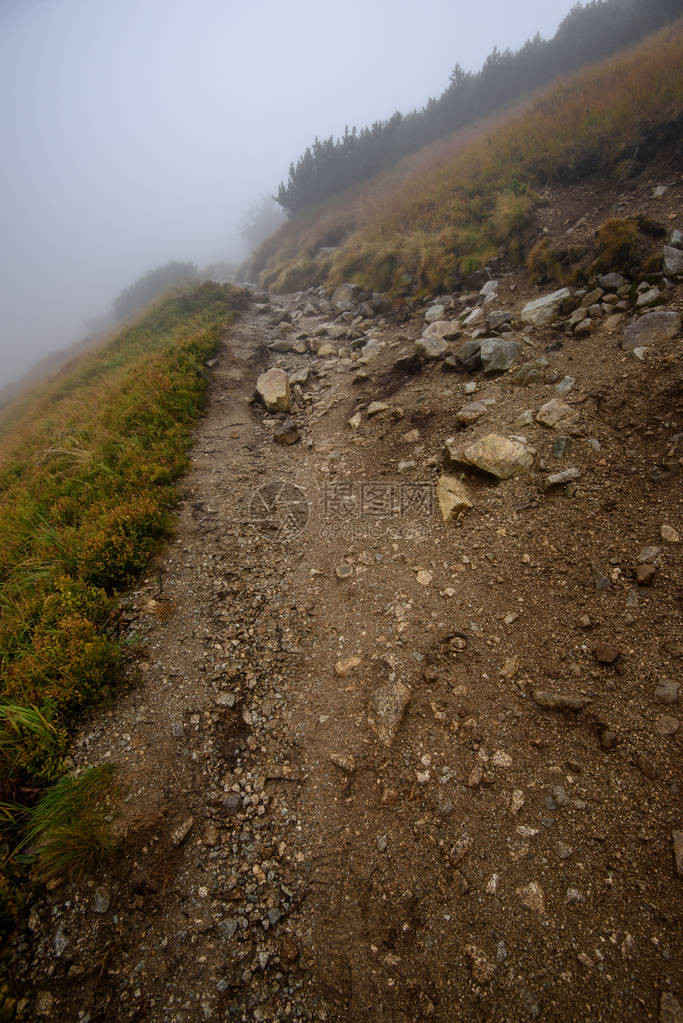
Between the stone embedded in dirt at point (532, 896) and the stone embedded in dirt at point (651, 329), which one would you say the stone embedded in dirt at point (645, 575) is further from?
the stone embedded in dirt at point (651, 329)

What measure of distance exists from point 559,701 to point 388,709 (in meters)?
1.35

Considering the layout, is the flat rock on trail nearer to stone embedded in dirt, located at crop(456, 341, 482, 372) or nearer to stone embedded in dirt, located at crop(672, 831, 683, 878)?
stone embedded in dirt, located at crop(672, 831, 683, 878)

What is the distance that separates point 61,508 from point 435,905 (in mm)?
6347

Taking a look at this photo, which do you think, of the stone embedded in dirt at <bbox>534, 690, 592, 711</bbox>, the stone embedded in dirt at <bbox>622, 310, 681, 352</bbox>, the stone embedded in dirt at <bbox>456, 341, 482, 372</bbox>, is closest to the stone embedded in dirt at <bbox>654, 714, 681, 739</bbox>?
the stone embedded in dirt at <bbox>534, 690, 592, 711</bbox>

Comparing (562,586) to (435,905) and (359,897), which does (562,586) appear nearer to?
(435,905)

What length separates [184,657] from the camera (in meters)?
4.04

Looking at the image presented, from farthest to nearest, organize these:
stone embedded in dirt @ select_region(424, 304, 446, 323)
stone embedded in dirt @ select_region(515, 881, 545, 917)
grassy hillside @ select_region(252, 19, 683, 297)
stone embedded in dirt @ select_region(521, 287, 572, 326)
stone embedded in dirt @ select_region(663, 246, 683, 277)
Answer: grassy hillside @ select_region(252, 19, 683, 297) < stone embedded in dirt @ select_region(424, 304, 446, 323) < stone embedded in dirt @ select_region(521, 287, 572, 326) < stone embedded in dirt @ select_region(663, 246, 683, 277) < stone embedded in dirt @ select_region(515, 881, 545, 917)

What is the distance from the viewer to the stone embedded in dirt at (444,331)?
7910mm

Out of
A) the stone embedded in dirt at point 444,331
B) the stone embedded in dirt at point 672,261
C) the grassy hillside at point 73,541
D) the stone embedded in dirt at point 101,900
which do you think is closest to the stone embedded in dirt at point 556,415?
the stone embedded in dirt at point 672,261

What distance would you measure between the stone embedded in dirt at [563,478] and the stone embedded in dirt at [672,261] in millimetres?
3566

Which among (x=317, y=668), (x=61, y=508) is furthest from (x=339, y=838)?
(x=61, y=508)

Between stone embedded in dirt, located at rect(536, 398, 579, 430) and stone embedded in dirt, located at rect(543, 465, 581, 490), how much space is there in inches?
27.7

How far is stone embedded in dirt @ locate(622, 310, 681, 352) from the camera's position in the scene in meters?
4.90

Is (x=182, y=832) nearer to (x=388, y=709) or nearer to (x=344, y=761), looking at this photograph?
(x=344, y=761)
